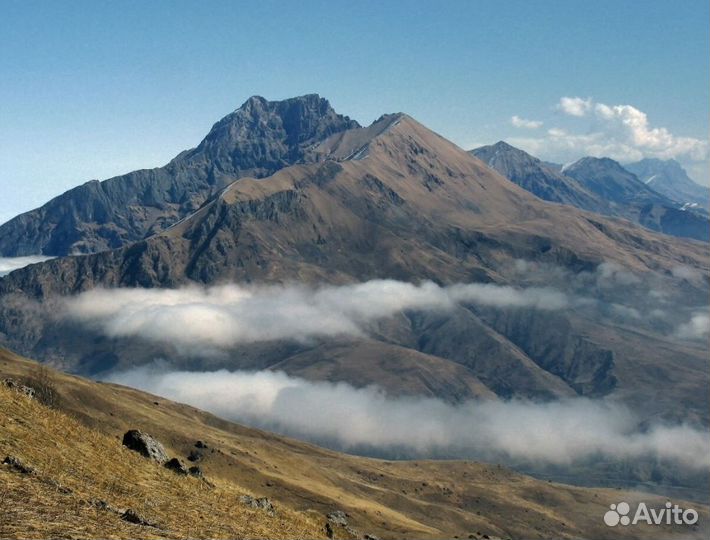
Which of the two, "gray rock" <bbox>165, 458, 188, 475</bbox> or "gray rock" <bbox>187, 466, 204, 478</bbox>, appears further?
"gray rock" <bbox>187, 466, 204, 478</bbox>

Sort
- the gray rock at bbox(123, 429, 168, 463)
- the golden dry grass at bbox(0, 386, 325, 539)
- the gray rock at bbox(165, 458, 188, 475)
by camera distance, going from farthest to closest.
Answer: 1. the gray rock at bbox(123, 429, 168, 463)
2. the gray rock at bbox(165, 458, 188, 475)
3. the golden dry grass at bbox(0, 386, 325, 539)

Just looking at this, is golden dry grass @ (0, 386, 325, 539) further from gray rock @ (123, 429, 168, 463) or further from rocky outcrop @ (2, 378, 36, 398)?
rocky outcrop @ (2, 378, 36, 398)

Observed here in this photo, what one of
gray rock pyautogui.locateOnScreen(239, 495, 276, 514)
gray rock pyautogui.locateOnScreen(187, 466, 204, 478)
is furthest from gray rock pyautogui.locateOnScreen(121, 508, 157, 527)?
gray rock pyautogui.locateOnScreen(187, 466, 204, 478)

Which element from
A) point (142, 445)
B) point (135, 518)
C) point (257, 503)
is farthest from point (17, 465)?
point (257, 503)

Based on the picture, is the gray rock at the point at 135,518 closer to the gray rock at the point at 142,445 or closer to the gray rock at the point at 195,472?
the gray rock at the point at 142,445

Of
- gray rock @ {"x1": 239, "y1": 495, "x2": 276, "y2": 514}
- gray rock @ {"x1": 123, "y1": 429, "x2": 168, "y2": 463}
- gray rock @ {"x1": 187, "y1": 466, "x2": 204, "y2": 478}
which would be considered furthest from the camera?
gray rock @ {"x1": 187, "y1": 466, "x2": 204, "y2": 478}

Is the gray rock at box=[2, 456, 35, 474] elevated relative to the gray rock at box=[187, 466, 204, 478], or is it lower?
elevated

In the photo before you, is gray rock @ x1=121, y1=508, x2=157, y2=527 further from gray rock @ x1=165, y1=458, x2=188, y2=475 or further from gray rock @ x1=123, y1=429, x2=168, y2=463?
gray rock @ x1=123, y1=429, x2=168, y2=463

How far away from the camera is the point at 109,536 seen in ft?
120

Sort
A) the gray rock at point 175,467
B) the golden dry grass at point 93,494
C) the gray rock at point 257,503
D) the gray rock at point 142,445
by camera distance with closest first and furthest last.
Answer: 1. the golden dry grass at point 93,494
2. the gray rock at point 257,503
3. the gray rock at point 175,467
4. the gray rock at point 142,445

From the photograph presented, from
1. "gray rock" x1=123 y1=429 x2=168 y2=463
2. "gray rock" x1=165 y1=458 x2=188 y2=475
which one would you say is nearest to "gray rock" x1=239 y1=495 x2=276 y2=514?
"gray rock" x1=165 y1=458 x2=188 y2=475

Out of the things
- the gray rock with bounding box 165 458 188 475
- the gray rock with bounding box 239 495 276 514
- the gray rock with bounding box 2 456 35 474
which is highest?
the gray rock with bounding box 2 456 35 474

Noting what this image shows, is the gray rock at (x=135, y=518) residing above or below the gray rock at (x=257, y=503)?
above

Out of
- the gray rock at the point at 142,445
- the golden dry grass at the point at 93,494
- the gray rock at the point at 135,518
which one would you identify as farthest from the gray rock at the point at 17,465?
the gray rock at the point at 142,445
